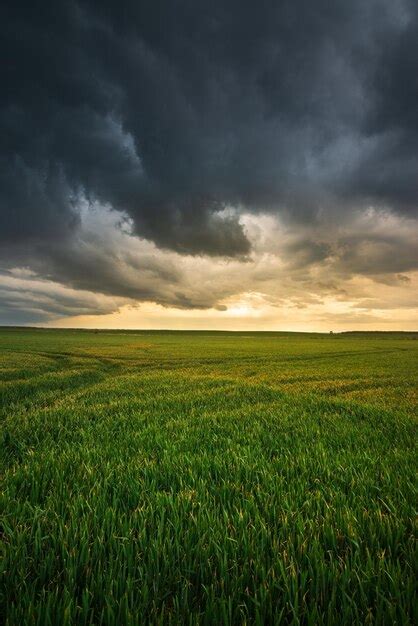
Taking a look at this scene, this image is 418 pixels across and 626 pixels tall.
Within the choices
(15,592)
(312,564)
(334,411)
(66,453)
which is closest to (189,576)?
(312,564)

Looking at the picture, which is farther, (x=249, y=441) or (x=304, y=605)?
(x=249, y=441)

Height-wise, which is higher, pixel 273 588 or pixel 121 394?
pixel 273 588

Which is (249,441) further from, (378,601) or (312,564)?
(378,601)

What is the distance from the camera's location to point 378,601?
2.03 metres

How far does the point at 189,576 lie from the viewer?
221 cm

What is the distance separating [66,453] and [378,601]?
465cm

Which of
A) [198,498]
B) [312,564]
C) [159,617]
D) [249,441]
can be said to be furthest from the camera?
[249,441]

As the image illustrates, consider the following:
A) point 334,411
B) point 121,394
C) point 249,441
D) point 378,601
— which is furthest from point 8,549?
point 121,394

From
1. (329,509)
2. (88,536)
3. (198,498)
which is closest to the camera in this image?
(88,536)

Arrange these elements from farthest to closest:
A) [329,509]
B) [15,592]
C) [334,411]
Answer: [334,411] < [329,509] < [15,592]

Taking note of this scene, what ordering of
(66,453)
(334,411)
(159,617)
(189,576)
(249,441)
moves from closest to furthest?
(159,617) < (189,576) < (66,453) < (249,441) < (334,411)

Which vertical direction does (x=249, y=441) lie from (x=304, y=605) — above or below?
below

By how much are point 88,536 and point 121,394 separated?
31.7 ft

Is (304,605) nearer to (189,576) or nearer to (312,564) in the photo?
(312,564)
